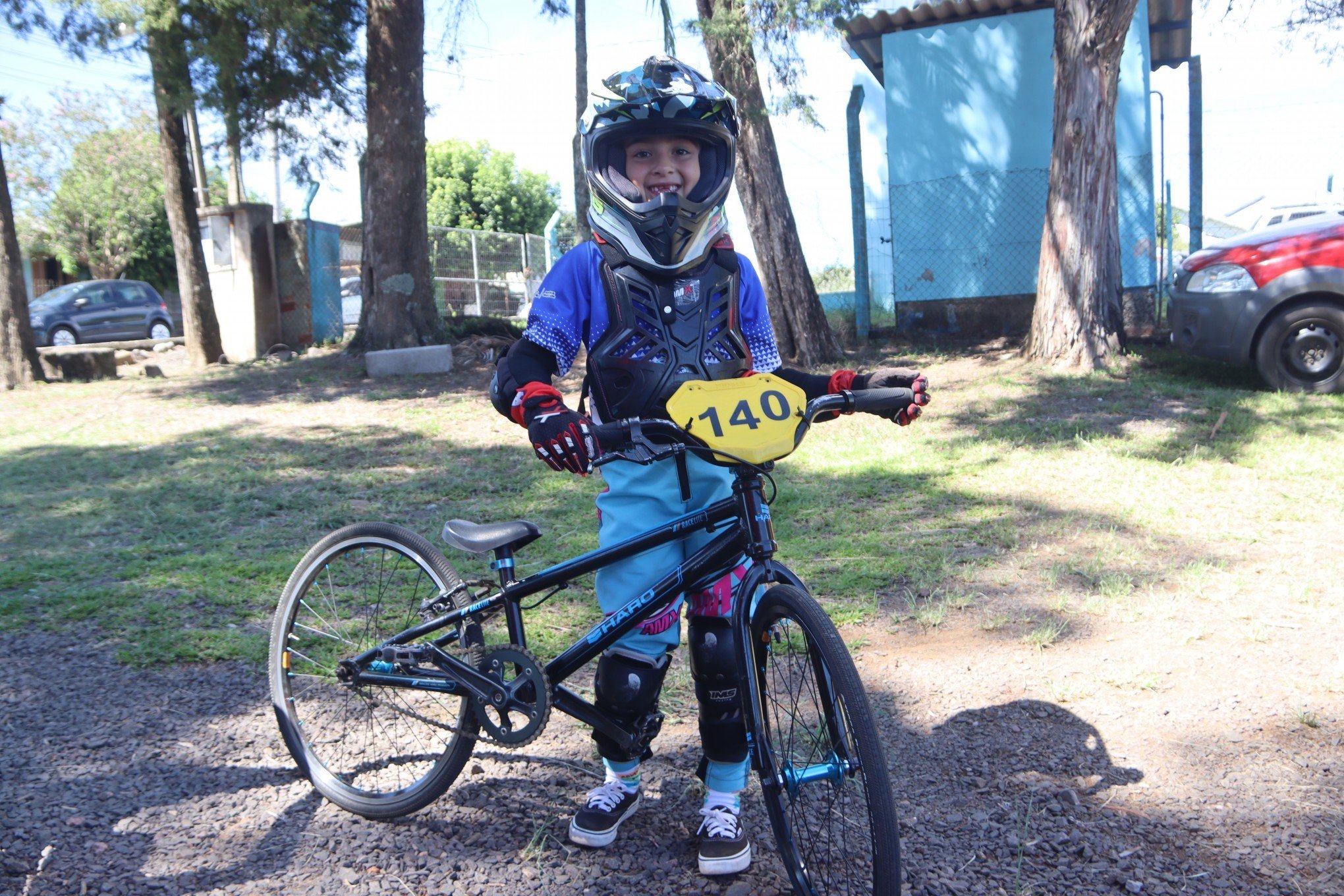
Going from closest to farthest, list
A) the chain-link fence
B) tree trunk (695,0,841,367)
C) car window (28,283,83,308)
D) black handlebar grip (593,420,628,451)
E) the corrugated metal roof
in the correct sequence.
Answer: black handlebar grip (593,420,628,451) → tree trunk (695,0,841,367) → the corrugated metal roof → the chain-link fence → car window (28,283,83,308)

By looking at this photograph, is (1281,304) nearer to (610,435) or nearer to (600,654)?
(600,654)

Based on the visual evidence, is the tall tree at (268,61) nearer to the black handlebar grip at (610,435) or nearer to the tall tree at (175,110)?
the tall tree at (175,110)

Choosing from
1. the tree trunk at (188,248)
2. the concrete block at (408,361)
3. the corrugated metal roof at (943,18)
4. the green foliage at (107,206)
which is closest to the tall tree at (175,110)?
the tree trunk at (188,248)

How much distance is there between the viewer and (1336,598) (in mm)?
4273

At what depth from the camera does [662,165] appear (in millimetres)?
2730

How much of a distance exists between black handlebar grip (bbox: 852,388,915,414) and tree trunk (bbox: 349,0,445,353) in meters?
10.2

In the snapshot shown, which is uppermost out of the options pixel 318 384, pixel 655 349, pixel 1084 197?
pixel 1084 197

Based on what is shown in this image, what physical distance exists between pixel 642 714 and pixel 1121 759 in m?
1.51

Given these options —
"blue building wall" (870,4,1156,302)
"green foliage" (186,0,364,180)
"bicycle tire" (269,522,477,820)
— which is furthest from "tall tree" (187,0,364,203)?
"bicycle tire" (269,522,477,820)

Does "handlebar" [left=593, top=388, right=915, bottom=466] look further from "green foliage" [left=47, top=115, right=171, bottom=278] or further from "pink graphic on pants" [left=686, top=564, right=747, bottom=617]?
"green foliage" [left=47, top=115, right=171, bottom=278]

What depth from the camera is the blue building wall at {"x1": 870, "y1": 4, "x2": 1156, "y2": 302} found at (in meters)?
12.3

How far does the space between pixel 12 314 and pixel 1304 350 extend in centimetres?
1369

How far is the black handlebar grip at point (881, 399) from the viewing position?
7.93 ft

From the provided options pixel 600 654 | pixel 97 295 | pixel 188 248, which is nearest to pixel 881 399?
pixel 600 654
